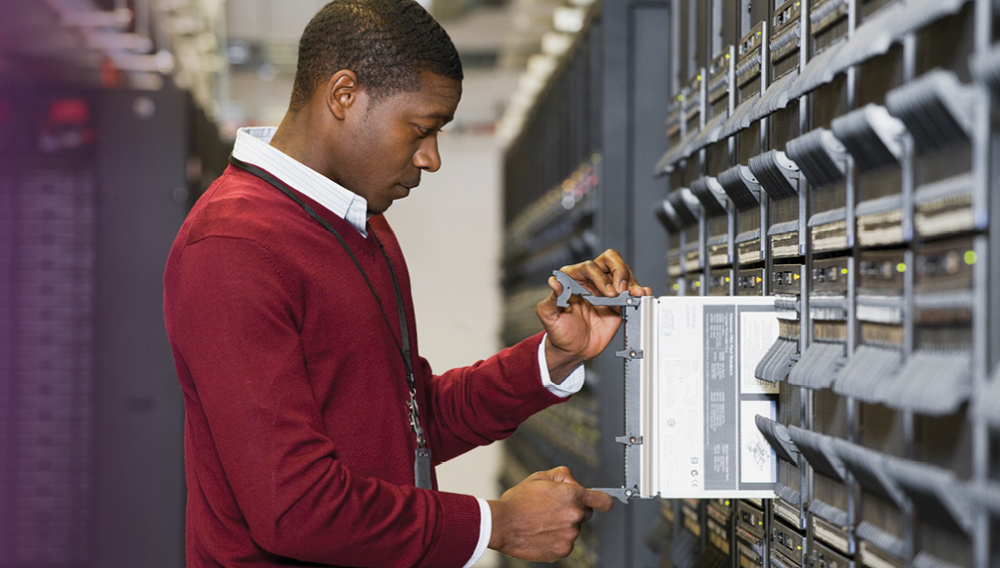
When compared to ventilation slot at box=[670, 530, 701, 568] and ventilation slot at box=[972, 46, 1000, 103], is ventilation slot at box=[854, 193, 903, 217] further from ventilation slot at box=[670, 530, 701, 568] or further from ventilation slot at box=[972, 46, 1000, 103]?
ventilation slot at box=[670, 530, 701, 568]

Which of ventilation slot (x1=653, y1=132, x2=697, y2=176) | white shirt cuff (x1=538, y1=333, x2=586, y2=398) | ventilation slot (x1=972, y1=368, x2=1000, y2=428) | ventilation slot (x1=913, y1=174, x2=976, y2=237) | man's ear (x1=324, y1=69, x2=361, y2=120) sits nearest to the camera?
ventilation slot (x1=972, y1=368, x2=1000, y2=428)

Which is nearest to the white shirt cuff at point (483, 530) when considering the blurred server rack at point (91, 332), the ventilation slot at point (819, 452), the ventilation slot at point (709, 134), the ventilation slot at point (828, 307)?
the ventilation slot at point (819, 452)

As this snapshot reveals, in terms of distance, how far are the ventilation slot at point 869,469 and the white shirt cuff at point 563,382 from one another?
694 mm

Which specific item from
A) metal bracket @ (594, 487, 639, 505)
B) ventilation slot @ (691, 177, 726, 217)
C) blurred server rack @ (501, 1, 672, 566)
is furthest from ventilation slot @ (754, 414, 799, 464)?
blurred server rack @ (501, 1, 672, 566)

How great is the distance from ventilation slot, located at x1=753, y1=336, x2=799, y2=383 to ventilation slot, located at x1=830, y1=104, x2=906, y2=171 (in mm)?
360

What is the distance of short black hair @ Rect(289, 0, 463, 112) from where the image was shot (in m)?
1.60

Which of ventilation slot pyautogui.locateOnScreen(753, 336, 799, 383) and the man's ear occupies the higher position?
the man's ear

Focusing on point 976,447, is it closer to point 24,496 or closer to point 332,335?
point 332,335

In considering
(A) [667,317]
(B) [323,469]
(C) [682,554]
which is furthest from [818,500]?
(C) [682,554]

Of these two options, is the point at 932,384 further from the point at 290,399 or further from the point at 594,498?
the point at 290,399

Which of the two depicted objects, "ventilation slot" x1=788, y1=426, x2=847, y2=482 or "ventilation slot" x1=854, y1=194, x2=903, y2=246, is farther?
"ventilation slot" x1=788, y1=426, x2=847, y2=482

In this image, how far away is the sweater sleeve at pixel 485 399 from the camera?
1.94 meters

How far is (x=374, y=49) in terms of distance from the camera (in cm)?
160

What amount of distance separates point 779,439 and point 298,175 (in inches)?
37.9
